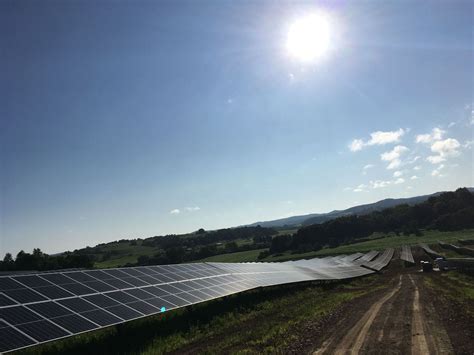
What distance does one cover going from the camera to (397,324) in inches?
834

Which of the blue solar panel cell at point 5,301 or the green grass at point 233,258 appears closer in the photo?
the blue solar panel cell at point 5,301

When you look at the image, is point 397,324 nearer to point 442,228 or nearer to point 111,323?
point 111,323

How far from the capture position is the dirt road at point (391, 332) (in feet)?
53.6

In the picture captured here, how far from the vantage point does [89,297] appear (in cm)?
2083

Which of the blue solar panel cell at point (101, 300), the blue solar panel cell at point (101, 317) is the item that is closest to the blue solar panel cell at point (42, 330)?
the blue solar panel cell at point (101, 317)

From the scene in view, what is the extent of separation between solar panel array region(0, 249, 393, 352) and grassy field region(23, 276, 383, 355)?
1516mm

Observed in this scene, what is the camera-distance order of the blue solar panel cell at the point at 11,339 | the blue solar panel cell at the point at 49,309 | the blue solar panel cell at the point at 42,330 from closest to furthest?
the blue solar panel cell at the point at 11,339
the blue solar panel cell at the point at 42,330
the blue solar panel cell at the point at 49,309

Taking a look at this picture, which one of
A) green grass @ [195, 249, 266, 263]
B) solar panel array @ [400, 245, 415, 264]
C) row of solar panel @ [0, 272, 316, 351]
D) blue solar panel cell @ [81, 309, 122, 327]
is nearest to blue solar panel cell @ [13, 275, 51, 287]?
row of solar panel @ [0, 272, 316, 351]

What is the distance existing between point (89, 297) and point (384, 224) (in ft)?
605

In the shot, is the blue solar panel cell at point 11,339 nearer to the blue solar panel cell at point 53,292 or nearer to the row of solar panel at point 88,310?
the row of solar panel at point 88,310

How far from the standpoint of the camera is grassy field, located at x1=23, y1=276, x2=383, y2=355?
17797 millimetres

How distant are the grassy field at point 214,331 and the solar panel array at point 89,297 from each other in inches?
59.7

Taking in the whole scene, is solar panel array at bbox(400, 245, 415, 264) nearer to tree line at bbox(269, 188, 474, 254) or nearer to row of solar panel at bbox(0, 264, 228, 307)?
row of solar panel at bbox(0, 264, 228, 307)

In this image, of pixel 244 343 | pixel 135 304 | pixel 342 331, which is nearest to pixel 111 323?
pixel 135 304
